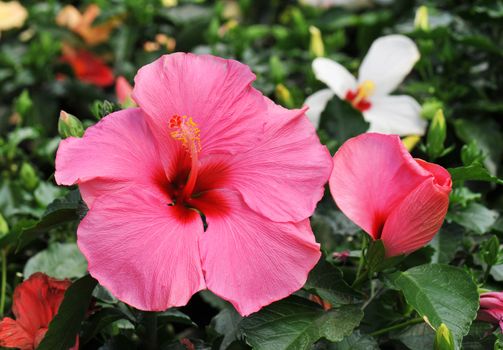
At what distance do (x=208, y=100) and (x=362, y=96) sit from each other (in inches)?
23.2

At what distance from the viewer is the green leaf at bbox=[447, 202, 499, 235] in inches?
46.0

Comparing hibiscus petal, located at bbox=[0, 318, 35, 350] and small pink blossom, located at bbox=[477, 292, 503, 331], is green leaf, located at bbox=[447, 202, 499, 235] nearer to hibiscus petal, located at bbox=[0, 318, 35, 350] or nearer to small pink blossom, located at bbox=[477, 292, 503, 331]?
small pink blossom, located at bbox=[477, 292, 503, 331]

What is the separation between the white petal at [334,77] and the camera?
4.77ft

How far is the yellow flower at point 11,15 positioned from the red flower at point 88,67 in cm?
21

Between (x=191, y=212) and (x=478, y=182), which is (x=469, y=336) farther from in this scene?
(x=478, y=182)

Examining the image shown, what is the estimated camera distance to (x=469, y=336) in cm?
95

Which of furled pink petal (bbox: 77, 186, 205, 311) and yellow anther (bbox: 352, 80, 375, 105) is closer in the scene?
furled pink petal (bbox: 77, 186, 205, 311)

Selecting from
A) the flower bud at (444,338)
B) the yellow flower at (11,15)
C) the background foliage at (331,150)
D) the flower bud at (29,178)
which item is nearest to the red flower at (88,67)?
the background foliage at (331,150)

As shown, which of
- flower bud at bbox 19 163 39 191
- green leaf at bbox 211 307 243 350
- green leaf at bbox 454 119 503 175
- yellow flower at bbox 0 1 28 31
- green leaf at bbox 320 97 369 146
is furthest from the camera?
yellow flower at bbox 0 1 28 31

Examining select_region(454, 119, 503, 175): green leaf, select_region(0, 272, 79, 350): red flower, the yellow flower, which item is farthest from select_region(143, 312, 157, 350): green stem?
the yellow flower

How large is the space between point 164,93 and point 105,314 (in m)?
0.31

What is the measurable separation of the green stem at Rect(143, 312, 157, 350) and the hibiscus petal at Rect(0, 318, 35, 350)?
6.2 inches

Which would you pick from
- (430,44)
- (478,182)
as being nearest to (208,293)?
(478,182)

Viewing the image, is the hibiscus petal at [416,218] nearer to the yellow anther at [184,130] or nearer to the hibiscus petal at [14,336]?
the yellow anther at [184,130]
